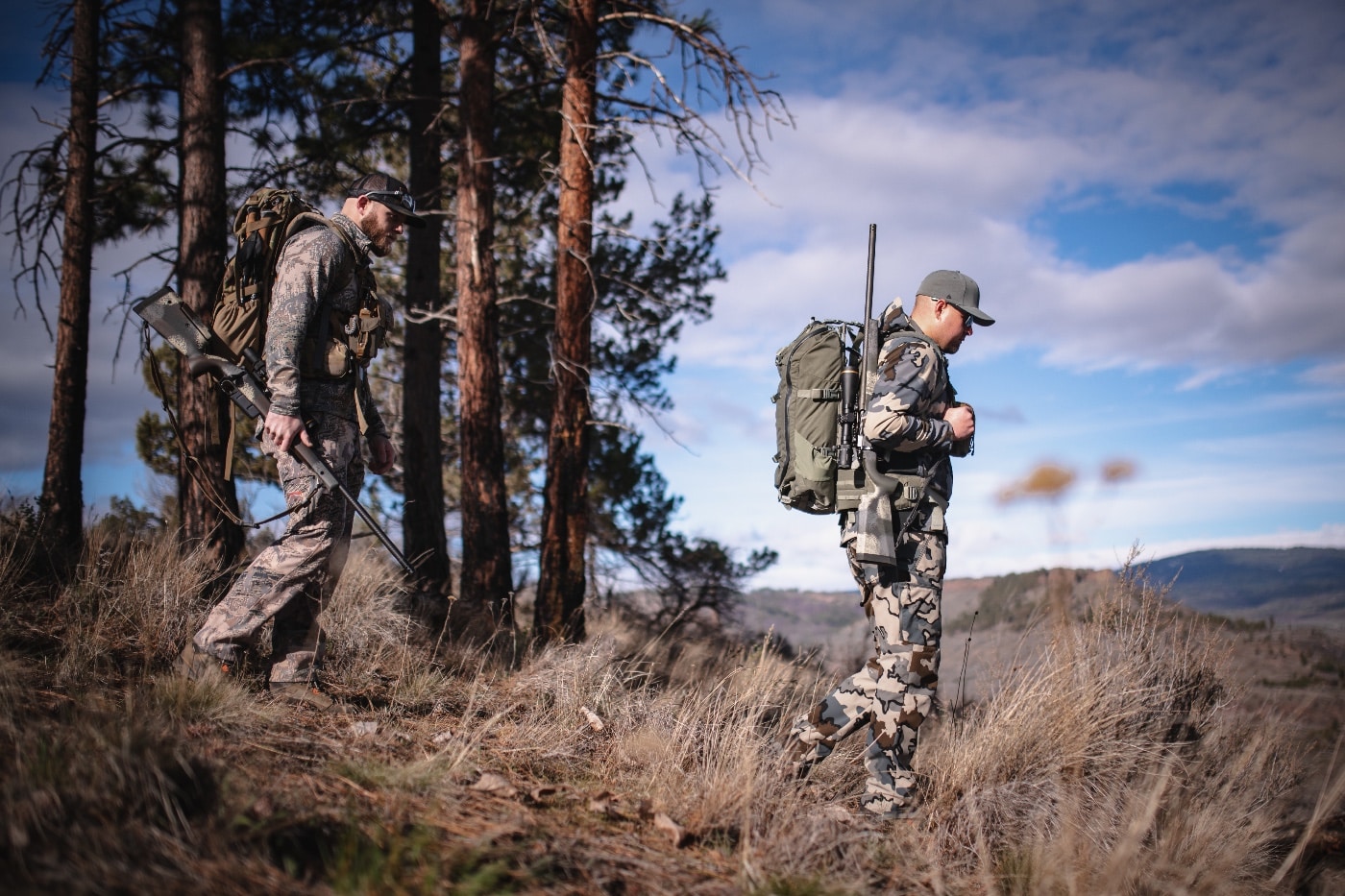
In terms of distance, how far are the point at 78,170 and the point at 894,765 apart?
886 centimetres

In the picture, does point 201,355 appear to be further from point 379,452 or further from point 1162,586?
point 1162,586

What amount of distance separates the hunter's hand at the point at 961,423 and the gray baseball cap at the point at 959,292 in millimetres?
470

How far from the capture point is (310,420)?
12.9 ft

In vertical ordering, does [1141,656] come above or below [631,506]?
below

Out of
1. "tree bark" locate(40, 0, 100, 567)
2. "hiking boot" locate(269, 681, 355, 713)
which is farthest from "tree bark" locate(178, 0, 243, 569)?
"hiking boot" locate(269, 681, 355, 713)

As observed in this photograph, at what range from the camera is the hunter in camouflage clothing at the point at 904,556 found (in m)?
3.78

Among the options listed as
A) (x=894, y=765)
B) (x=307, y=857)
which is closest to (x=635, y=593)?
(x=894, y=765)

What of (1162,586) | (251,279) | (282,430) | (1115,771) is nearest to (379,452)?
(282,430)

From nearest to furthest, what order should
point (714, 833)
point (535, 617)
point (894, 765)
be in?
point (714, 833) < point (894, 765) < point (535, 617)

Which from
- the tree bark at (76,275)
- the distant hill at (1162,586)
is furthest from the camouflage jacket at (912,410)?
the tree bark at (76,275)

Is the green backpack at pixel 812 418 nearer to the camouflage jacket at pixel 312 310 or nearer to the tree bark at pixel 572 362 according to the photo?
the camouflage jacket at pixel 312 310

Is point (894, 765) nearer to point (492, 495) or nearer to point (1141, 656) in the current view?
point (1141, 656)

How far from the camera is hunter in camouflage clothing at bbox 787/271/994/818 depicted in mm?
3781

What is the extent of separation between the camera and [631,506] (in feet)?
40.5
